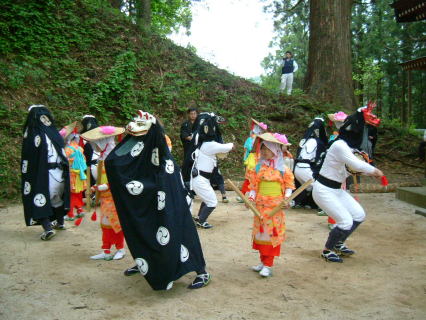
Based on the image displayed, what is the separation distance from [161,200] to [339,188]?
280 cm

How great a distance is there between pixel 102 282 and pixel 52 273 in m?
0.76

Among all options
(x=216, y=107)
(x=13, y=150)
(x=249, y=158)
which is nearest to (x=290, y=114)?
(x=216, y=107)

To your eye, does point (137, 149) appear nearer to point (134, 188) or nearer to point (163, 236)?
point (134, 188)

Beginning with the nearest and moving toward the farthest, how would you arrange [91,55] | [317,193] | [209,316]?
[209,316], [317,193], [91,55]

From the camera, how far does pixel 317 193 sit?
5930 millimetres

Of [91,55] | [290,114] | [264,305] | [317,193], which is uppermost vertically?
[91,55]

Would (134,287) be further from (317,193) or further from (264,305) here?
(317,193)

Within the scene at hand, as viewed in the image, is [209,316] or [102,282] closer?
[209,316]

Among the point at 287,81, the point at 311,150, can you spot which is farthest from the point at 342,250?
the point at 287,81

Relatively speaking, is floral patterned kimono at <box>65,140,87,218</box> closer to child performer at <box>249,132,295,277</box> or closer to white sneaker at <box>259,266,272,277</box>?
child performer at <box>249,132,295,277</box>

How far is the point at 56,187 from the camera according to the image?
22.7 feet

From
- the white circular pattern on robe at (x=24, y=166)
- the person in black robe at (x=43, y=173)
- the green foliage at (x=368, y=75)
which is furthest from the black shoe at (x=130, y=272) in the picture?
the green foliage at (x=368, y=75)

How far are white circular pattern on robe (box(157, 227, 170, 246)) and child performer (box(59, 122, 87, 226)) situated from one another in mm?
4076

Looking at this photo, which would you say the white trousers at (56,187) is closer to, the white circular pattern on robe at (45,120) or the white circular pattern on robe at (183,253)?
the white circular pattern on robe at (45,120)
